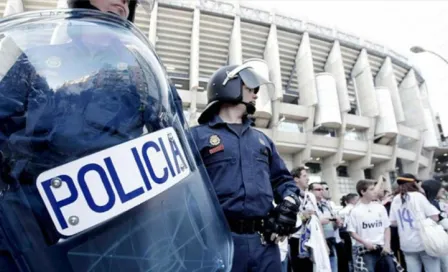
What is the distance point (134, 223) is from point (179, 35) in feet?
75.8

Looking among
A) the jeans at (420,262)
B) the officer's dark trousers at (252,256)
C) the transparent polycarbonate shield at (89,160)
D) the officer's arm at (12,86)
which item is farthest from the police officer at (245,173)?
the jeans at (420,262)

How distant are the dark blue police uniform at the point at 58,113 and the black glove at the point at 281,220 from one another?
1090mm

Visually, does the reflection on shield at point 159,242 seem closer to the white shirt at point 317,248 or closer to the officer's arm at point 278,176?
the officer's arm at point 278,176

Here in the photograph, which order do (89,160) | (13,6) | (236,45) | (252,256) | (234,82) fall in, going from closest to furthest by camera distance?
(89,160) < (252,256) < (234,82) < (13,6) < (236,45)

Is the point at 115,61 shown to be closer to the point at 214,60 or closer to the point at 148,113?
the point at 148,113

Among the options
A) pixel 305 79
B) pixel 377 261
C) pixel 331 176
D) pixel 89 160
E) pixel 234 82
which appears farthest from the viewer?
pixel 331 176

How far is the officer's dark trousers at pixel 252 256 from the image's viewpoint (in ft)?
5.04

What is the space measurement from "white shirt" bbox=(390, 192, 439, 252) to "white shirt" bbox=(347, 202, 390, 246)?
0.58 feet

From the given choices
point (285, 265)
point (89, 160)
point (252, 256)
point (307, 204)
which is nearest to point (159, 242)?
point (89, 160)

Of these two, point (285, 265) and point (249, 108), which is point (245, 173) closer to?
point (249, 108)

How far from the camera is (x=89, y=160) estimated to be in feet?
2.00

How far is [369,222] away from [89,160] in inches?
166

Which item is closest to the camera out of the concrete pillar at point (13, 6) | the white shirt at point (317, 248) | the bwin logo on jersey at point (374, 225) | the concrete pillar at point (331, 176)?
the white shirt at point (317, 248)

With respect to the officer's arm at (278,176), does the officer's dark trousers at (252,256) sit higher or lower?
lower
